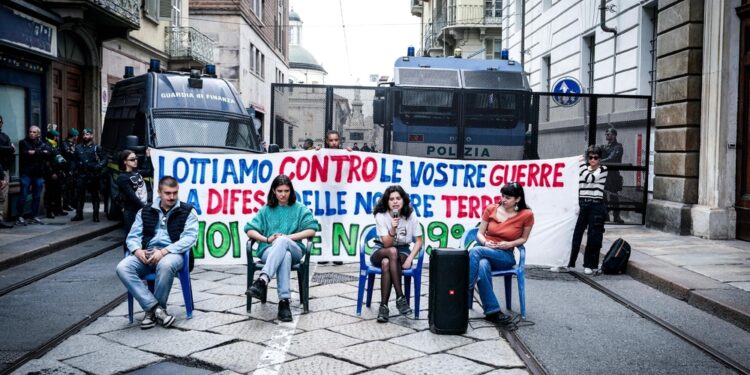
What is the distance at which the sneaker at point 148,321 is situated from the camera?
6.18 meters

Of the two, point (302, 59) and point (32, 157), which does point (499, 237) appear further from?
point (302, 59)

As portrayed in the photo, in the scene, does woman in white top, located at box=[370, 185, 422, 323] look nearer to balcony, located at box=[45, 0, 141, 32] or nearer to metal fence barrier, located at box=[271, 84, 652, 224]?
metal fence barrier, located at box=[271, 84, 652, 224]

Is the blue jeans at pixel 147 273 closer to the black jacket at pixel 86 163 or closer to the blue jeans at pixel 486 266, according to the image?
the blue jeans at pixel 486 266

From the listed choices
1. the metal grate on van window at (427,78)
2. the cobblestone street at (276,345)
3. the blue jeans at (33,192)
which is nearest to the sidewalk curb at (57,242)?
the blue jeans at (33,192)

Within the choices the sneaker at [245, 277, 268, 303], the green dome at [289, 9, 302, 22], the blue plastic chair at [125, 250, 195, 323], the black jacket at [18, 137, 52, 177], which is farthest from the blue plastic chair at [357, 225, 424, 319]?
the green dome at [289, 9, 302, 22]

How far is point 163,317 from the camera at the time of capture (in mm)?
6238

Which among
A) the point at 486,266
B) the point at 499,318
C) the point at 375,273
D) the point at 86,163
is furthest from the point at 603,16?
the point at 499,318

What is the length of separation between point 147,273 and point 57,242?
197 inches

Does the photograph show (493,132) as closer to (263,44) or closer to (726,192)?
(726,192)

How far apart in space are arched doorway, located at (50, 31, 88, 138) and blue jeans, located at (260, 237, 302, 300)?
11752mm

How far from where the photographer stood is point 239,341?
575cm

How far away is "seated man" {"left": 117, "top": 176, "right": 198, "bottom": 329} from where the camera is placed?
6305 mm

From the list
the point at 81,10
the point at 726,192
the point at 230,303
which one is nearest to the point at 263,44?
the point at 81,10

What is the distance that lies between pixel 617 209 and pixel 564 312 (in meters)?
7.08
